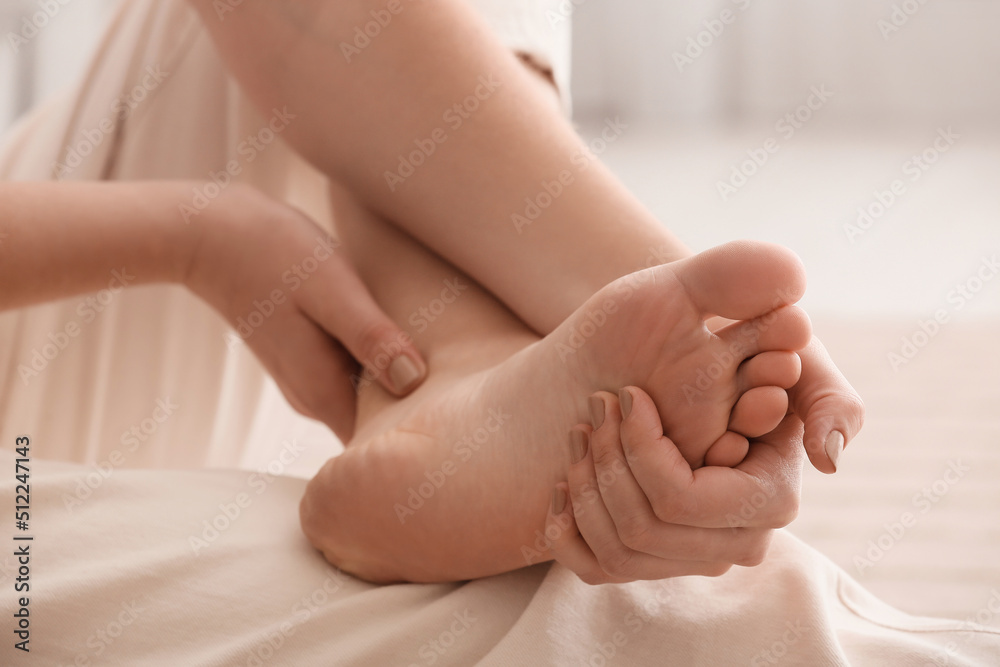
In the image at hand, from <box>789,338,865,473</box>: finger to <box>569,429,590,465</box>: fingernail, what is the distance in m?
0.12

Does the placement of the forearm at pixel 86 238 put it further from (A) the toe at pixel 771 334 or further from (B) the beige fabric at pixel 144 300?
(A) the toe at pixel 771 334

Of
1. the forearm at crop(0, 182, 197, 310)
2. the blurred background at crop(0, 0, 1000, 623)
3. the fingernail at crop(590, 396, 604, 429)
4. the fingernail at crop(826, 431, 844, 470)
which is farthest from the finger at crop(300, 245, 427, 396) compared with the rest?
the blurred background at crop(0, 0, 1000, 623)

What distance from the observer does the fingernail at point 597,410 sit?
1.60 feet

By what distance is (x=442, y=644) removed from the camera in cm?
48

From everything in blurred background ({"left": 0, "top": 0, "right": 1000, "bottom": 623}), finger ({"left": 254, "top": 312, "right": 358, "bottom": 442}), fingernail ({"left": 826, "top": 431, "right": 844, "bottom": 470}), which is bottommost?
blurred background ({"left": 0, "top": 0, "right": 1000, "bottom": 623})

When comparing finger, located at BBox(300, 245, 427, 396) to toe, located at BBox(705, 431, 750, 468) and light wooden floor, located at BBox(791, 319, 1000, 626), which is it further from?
light wooden floor, located at BBox(791, 319, 1000, 626)

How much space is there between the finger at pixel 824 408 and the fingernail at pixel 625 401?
9 cm

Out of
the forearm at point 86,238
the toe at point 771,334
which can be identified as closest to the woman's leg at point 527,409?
the toe at point 771,334

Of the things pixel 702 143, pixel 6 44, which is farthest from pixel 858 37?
pixel 6 44

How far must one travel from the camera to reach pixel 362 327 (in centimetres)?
73

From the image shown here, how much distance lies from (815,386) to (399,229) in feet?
1.39

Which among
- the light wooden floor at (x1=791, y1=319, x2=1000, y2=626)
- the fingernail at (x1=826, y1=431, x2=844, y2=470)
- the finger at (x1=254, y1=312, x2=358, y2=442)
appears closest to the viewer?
the fingernail at (x1=826, y1=431, x2=844, y2=470)

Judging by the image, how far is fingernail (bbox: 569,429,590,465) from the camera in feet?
1.63

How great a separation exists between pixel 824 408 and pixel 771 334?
47 mm
